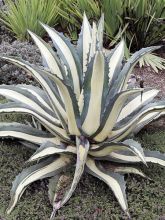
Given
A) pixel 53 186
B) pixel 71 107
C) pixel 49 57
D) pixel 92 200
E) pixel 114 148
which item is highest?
pixel 49 57

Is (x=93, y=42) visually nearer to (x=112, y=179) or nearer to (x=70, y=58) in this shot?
(x=70, y=58)

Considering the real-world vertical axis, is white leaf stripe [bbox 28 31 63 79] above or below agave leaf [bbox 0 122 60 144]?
above

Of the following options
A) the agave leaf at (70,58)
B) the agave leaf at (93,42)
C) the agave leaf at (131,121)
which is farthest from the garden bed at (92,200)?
the agave leaf at (93,42)

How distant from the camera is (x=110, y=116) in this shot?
2619 mm

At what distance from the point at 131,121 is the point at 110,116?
0.41ft

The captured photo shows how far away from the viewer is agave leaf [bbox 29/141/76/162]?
2.57 metres

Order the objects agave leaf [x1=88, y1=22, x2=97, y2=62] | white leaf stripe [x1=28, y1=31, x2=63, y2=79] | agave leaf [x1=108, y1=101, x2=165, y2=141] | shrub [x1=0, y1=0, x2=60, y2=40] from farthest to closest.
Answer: shrub [x1=0, y1=0, x2=60, y2=40] → white leaf stripe [x1=28, y1=31, x2=63, y2=79] → agave leaf [x1=88, y1=22, x2=97, y2=62] → agave leaf [x1=108, y1=101, x2=165, y2=141]

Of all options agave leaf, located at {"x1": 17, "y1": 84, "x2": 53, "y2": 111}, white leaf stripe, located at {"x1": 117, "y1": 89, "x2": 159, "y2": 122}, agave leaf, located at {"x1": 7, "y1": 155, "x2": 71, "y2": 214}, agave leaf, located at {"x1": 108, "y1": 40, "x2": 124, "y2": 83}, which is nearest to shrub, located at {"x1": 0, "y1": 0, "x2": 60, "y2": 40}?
agave leaf, located at {"x1": 17, "y1": 84, "x2": 53, "y2": 111}

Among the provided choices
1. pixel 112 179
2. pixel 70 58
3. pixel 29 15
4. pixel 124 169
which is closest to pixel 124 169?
pixel 124 169

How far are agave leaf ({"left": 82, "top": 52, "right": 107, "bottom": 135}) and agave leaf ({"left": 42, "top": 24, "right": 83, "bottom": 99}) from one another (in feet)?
0.80

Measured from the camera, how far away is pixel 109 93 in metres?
2.74

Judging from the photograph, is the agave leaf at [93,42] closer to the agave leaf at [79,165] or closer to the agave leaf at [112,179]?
the agave leaf at [79,165]

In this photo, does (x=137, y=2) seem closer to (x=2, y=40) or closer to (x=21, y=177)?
(x=2, y=40)

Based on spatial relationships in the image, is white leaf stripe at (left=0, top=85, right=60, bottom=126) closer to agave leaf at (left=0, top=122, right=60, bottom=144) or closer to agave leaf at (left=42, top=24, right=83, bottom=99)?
agave leaf at (left=0, top=122, right=60, bottom=144)
